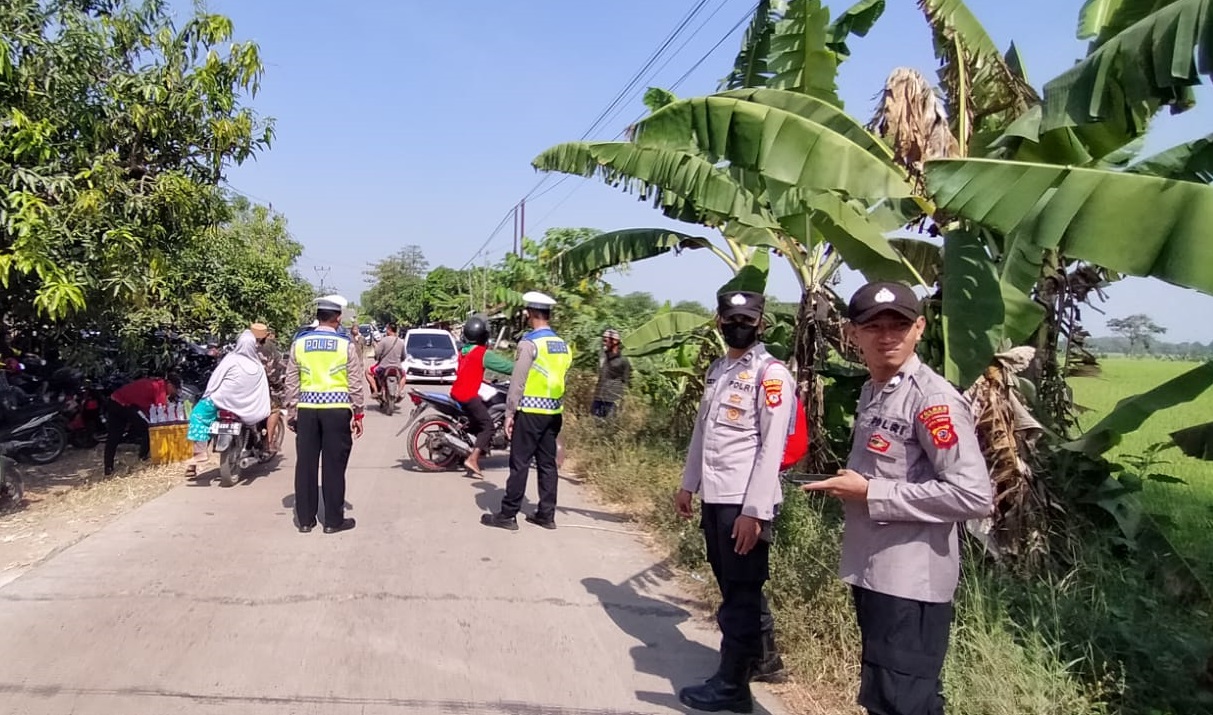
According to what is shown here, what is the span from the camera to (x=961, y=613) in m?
4.17

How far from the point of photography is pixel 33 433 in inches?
396

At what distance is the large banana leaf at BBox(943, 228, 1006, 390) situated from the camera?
4.79 metres

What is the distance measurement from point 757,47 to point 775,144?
12.7ft

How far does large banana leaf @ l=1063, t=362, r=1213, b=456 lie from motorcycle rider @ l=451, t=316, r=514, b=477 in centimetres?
582

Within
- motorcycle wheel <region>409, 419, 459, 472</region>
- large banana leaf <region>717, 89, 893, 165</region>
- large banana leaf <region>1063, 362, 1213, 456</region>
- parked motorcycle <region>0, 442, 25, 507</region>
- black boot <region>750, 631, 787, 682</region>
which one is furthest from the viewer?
motorcycle wheel <region>409, 419, 459, 472</region>

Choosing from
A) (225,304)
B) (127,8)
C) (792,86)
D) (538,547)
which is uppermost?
(127,8)

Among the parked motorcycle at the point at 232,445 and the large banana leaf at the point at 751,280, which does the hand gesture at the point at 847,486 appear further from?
the parked motorcycle at the point at 232,445

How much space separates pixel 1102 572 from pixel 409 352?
18.9 metres

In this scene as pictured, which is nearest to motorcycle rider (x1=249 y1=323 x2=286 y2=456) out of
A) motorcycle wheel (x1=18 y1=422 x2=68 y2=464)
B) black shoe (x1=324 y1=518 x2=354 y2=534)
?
black shoe (x1=324 y1=518 x2=354 y2=534)

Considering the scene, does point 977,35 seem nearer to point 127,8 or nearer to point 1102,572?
point 1102,572

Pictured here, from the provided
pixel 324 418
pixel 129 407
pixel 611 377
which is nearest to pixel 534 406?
pixel 324 418

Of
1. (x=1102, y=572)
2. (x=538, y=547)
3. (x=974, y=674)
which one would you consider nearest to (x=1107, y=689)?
(x=974, y=674)

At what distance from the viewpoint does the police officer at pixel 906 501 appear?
8.86ft

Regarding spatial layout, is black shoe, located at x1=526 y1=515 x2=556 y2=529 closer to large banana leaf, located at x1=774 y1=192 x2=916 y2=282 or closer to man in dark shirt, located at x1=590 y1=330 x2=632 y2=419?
large banana leaf, located at x1=774 y1=192 x2=916 y2=282
